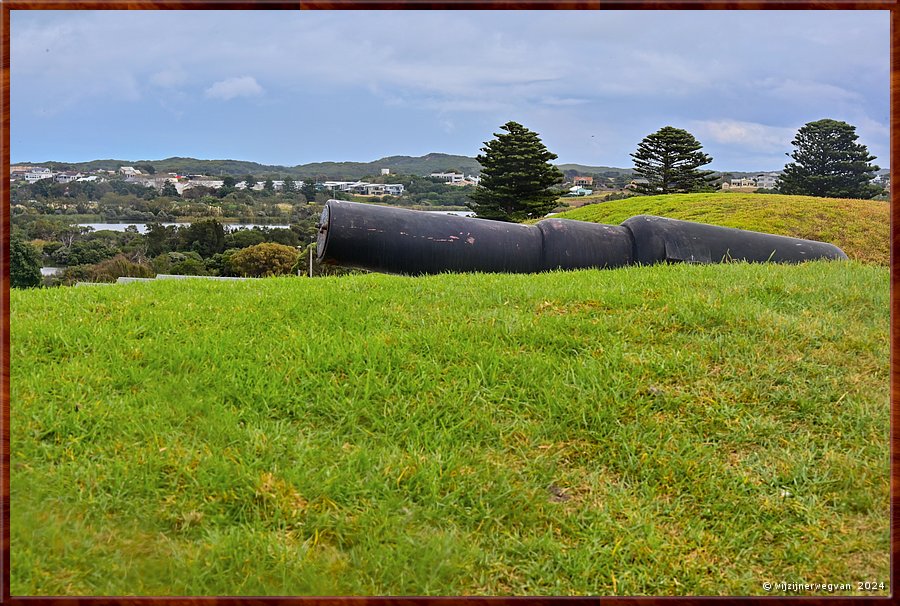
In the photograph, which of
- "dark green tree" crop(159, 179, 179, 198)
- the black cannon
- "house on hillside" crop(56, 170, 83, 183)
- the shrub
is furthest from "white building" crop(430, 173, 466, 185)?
"house on hillside" crop(56, 170, 83, 183)

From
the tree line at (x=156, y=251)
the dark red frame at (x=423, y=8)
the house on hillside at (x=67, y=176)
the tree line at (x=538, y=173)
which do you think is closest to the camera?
the dark red frame at (x=423, y=8)

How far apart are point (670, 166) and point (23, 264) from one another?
63.7 ft

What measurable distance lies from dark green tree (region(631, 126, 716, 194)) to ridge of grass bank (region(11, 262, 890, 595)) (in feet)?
51.4

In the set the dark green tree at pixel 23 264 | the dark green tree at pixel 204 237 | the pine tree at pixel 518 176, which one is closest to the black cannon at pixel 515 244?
the dark green tree at pixel 204 237

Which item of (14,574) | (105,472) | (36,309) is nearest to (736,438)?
(105,472)

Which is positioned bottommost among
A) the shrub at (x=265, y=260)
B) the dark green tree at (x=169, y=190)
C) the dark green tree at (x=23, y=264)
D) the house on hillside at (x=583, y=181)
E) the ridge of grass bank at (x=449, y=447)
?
the ridge of grass bank at (x=449, y=447)

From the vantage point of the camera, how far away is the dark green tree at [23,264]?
2.62m

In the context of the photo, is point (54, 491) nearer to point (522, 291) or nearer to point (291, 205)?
point (522, 291)

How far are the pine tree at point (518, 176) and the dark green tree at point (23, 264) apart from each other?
16180 mm

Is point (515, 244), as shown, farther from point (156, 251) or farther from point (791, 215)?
point (791, 215)

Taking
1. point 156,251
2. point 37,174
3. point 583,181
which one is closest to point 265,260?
point 156,251

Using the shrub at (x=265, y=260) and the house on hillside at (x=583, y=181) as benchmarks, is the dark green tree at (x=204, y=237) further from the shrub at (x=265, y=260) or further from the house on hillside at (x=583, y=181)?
the house on hillside at (x=583, y=181)

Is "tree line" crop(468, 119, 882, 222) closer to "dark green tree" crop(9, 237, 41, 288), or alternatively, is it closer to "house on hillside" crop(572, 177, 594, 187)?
"house on hillside" crop(572, 177, 594, 187)

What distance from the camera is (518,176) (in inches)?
833
